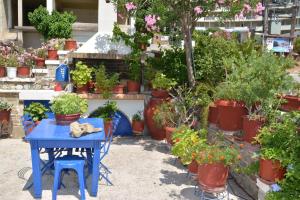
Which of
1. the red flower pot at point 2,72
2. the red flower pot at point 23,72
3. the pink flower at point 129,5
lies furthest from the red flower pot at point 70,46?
the pink flower at point 129,5

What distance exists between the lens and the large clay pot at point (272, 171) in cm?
421

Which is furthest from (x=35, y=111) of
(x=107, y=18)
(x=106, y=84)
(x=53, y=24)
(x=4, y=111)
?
(x=107, y=18)

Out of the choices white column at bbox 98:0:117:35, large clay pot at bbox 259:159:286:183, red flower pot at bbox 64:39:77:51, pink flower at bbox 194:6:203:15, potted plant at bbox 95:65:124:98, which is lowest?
large clay pot at bbox 259:159:286:183

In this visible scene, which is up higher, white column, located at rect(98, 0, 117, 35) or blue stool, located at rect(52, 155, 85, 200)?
white column, located at rect(98, 0, 117, 35)

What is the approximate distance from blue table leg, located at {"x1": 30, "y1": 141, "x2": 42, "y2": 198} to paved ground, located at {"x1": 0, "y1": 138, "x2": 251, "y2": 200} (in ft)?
0.40

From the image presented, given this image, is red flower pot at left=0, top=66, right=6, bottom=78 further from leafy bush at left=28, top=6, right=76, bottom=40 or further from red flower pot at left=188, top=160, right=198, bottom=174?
red flower pot at left=188, top=160, right=198, bottom=174

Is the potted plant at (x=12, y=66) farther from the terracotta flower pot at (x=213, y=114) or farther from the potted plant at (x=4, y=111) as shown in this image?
the terracotta flower pot at (x=213, y=114)

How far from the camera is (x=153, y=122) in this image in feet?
25.6

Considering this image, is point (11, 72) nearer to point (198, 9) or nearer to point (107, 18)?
point (198, 9)

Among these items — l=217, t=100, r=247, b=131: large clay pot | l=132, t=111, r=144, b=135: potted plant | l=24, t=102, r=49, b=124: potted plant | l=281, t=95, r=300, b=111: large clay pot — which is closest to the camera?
l=281, t=95, r=300, b=111: large clay pot

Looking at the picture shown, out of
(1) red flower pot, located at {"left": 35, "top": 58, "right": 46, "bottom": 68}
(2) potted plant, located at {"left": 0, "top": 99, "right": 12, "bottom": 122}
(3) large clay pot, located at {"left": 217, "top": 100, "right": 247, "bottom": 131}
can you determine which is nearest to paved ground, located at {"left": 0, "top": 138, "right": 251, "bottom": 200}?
(2) potted plant, located at {"left": 0, "top": 99, "right": 12, "bottom": 122}

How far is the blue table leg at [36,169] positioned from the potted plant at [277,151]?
2.70 meters

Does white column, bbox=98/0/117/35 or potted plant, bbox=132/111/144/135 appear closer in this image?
potted plant, bbox=132/111/144/135

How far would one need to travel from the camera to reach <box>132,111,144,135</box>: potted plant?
319 inches
